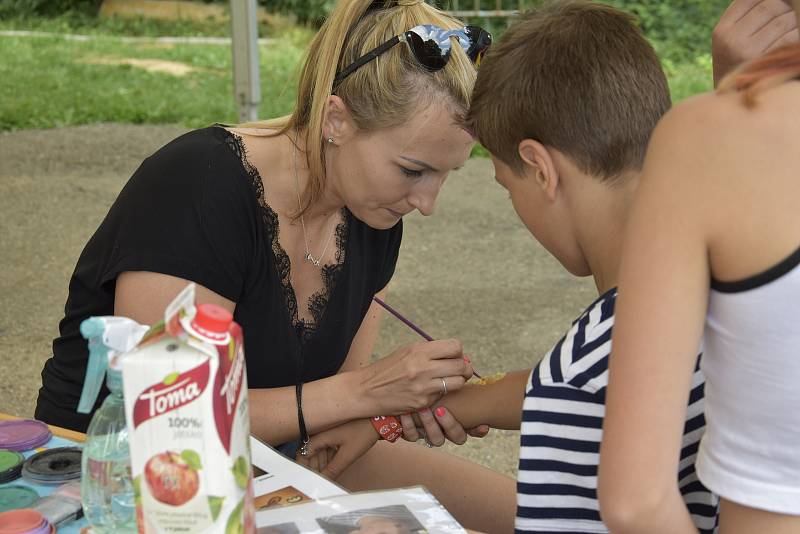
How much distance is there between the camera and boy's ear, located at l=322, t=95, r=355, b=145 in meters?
1.85

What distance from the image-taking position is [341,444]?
193 centimetres

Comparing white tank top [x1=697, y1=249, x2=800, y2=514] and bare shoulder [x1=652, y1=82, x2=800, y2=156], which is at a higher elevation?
bare shoulder [x1=652, y1=82, x2=800, y2=156]

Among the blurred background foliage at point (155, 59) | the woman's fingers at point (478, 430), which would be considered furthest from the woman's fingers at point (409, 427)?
the blurred background foliage at point (155, 59)

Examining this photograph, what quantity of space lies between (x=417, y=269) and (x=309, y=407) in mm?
2924

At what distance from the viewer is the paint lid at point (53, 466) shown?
1340 millimetres

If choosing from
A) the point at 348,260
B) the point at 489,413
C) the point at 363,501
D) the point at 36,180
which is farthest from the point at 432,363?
the point at 36,180

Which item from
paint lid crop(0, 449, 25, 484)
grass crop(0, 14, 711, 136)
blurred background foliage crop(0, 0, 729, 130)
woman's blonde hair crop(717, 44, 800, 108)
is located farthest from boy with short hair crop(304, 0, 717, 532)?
grass crop(0, 14, 711, 136)

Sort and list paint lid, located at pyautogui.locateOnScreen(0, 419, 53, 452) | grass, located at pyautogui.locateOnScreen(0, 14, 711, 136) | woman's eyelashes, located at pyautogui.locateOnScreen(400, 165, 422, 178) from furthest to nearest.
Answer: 1. grass, located at pyautogui.locateOnScreen(0, 14, 711, 136)
2. woman's eyelashes, located at pyautogui.locateOnScreen(400, 165, 422, 178)
3. paint lid, located at pyautogui.locateOnScreen(0, 419, 53, 452)

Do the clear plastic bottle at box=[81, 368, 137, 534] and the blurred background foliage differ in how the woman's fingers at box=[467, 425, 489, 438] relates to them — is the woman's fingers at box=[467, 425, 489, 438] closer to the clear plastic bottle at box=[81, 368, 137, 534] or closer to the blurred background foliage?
the clear plastic bottle at box=[81, 368, 137, 534]

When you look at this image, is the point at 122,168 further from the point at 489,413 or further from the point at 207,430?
the point at 207,430

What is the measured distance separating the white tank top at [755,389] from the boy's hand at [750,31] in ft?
2.15

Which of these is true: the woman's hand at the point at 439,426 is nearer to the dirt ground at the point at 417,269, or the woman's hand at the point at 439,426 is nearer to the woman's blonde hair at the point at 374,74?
the woman's blonde hair at the point at 374,74

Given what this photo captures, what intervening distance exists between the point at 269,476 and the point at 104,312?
0.60 meters

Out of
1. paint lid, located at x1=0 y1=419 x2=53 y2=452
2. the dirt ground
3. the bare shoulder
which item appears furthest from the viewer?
the dirt ground
